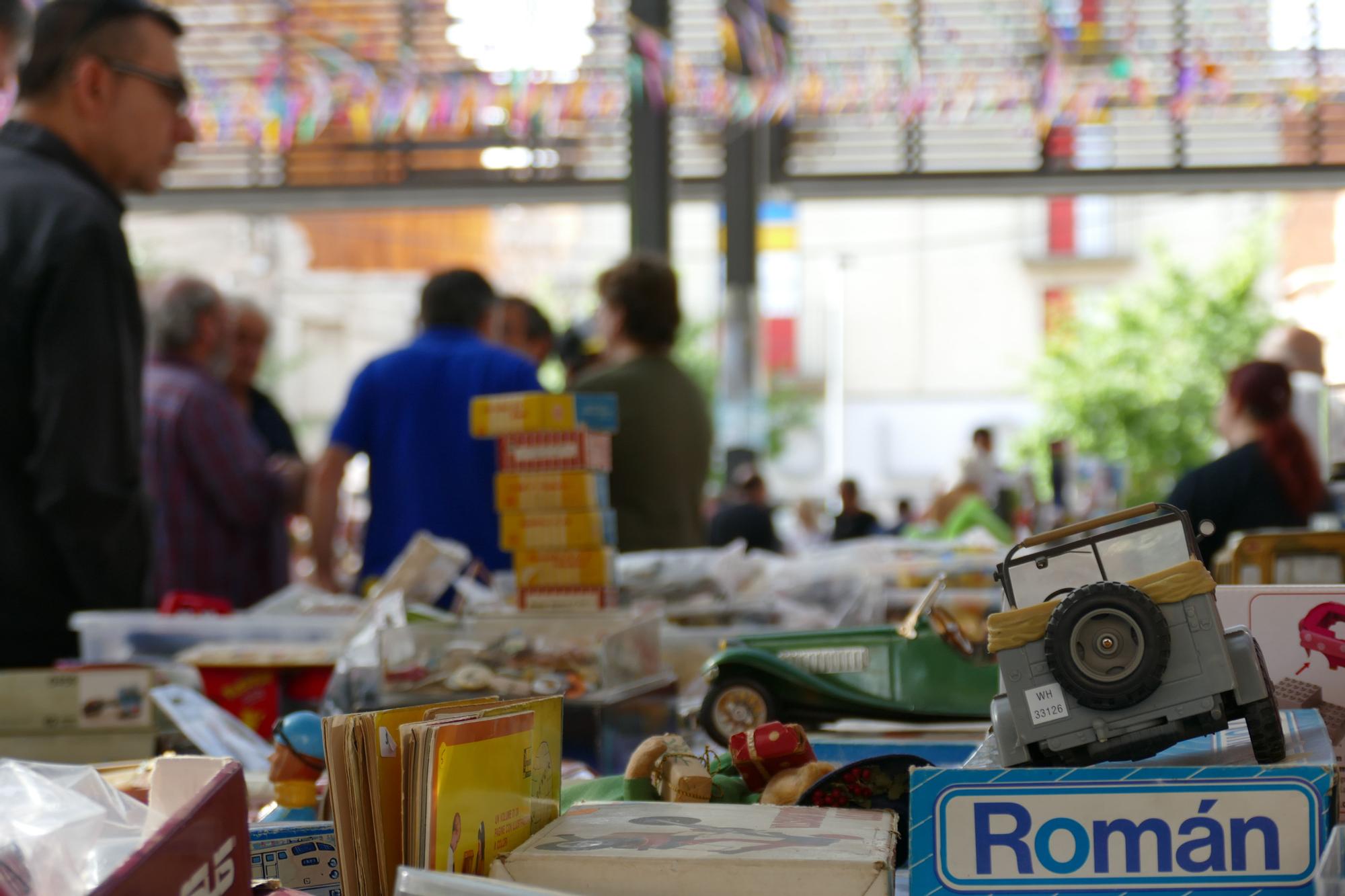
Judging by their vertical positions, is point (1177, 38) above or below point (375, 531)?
above

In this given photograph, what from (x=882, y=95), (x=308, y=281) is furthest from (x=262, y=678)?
(x=308, y=281)

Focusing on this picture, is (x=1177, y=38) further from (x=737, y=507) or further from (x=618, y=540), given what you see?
(x=618, y=540)

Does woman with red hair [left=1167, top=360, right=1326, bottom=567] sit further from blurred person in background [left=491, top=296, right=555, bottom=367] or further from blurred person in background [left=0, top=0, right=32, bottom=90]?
blurred person in background [left=0, top=0, right=32, bottom=90]

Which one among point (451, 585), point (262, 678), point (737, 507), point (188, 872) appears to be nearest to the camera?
point (188, 872)

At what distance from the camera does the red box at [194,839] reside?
0.65m

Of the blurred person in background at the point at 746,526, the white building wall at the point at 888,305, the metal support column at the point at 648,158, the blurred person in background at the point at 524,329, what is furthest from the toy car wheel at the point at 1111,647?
the white building wall at the point at 888,305

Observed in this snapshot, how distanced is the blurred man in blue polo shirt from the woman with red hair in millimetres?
1597

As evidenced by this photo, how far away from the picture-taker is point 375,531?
9.37 ft

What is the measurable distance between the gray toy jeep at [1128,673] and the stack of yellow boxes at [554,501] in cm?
95

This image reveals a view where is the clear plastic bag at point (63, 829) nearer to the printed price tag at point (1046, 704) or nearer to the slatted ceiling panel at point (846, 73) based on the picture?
the printed price tag at point (1046, 704)

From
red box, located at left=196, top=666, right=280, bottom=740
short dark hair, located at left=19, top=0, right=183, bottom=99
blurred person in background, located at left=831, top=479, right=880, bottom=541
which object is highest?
short dark hair, located at left=19, top=0, right=183, bottom=99

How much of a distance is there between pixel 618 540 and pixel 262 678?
1051 mm

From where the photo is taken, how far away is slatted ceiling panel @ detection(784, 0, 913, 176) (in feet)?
16.1

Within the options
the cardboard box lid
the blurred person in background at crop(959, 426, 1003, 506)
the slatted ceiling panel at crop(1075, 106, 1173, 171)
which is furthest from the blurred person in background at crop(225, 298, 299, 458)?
the slatted ceiling panel at crop(1075, 106, 1173, 171)
